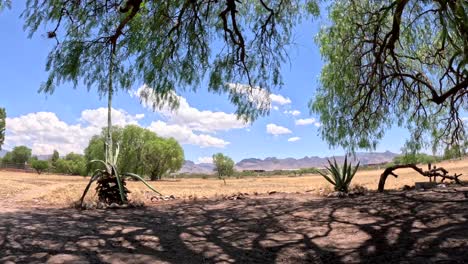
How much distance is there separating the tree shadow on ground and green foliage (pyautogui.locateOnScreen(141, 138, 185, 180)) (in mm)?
41495

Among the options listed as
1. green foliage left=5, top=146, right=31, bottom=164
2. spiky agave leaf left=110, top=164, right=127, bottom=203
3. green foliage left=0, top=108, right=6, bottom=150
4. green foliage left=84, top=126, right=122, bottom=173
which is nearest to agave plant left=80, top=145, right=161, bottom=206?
spiky agave leaf left=110, top=164, right=127, bottom=203

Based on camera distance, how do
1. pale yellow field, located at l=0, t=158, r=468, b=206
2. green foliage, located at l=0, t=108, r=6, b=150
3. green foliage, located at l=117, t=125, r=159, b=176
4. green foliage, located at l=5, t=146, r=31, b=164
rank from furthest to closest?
green foliage, located at l=5, t=146, r=31, b=164, green foliage, located at l=0, t=108, r=6, b=150, green foliage, located at l=117, t=125, r=159, b=176, pale yellow field, located at l=0, t=158, r=468, b=206

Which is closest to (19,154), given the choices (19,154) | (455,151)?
(19,154)

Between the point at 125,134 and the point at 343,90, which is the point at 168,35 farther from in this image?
the point at 125,134

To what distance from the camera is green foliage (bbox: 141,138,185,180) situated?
50000 millimetres

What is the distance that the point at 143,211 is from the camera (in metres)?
9.23

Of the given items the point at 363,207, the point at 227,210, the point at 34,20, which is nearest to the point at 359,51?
the point at 363,207

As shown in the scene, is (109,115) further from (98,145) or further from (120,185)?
(98,145)

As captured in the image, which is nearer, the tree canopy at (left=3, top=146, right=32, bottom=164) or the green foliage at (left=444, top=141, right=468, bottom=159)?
the green foliage at (left=444, top=141, right=468, bottom=159)

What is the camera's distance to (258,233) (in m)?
6.86

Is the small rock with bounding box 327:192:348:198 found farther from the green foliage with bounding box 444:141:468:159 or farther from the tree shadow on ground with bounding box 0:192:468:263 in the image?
the green foliage with bounding box 444:141:468:159

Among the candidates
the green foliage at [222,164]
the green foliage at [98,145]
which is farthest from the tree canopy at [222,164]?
the green foliage at [98,145]

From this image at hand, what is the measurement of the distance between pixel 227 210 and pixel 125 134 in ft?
147

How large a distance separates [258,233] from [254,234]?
0.08 metres
